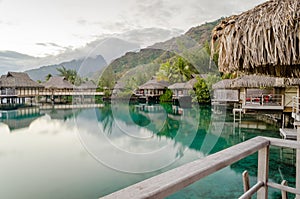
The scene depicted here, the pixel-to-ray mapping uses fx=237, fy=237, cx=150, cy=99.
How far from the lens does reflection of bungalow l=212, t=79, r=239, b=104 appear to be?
1534cm

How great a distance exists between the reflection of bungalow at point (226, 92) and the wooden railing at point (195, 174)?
14214mm

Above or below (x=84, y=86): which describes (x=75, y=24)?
above

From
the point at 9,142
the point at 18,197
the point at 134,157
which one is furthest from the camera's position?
the point at 9,142

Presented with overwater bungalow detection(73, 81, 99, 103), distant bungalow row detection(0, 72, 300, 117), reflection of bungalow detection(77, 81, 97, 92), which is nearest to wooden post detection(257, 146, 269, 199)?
distant bungalow row detection(0, 72, 300, 117)

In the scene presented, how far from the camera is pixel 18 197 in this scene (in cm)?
489

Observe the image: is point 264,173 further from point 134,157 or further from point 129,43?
point 129,43

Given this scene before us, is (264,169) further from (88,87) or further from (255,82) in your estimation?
(88,87)

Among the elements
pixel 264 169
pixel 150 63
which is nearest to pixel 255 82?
pixel 264 169

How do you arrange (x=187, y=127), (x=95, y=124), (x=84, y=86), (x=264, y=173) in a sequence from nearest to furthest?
(x=264, y=173), (x=187, y=127), (x=95, y=124), (x=84, y=86)

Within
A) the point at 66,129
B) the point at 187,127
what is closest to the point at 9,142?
the point at 66,129

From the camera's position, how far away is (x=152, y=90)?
2866 cm

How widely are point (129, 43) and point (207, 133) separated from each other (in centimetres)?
641

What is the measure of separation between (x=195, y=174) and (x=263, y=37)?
161cm

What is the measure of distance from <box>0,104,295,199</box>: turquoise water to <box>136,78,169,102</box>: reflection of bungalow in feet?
48.6
